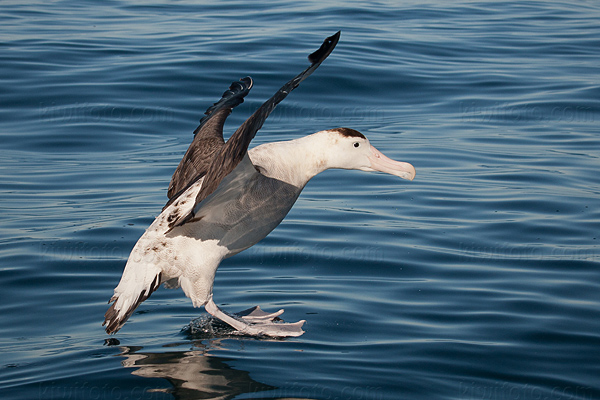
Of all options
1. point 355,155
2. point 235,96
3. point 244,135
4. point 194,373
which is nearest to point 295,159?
point 355,155

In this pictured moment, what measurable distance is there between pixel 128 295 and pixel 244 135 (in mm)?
1695

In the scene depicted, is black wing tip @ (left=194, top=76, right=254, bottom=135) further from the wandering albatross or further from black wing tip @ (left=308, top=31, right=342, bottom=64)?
black wing tip @ (left=308, top=31, right=342, bottom=64)

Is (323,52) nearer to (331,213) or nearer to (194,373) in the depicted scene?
(194,373)

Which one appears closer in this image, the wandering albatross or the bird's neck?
the wandering albatross

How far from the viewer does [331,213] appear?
27.5ft

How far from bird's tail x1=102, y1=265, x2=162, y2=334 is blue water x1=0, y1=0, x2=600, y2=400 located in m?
A: 0.16

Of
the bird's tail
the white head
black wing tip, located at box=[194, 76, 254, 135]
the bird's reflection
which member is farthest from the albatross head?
black wing tip, located at box=[194, 76, 254, 135]

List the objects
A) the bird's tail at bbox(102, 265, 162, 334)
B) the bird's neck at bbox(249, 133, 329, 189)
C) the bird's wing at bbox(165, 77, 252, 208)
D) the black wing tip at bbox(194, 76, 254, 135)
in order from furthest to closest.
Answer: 1. the black wing tip at bbox(194, 76, 254, 135)
2. the bird's wing at bbox(165, 77, 252, 208)
3. the bird's neck at bbox(249, 133, 329, 189)
4. the bird's tail at bbox(102, 265, 162, 334)

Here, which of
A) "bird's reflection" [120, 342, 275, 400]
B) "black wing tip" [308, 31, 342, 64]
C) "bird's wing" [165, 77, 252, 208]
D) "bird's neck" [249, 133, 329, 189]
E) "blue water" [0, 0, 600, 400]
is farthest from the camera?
"bird's wing" [165, 77, 252, 208]

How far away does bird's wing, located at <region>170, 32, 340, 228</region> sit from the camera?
4414mm

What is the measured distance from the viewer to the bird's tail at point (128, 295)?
17.5ft

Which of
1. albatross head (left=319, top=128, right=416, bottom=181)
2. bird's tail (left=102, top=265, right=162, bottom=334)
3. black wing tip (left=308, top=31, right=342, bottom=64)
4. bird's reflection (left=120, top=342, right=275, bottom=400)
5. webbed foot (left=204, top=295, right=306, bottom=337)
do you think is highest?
black wing tip (left=308, top=31, right=342, bottom=64)

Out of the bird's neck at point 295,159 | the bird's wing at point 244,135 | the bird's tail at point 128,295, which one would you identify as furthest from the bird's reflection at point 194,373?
the bird's neck at point 295,159

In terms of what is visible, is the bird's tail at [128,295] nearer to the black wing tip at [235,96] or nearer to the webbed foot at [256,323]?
the webbed foot at [256,323]
